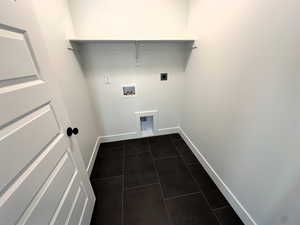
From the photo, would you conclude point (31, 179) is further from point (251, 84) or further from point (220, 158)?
point (220, 158)

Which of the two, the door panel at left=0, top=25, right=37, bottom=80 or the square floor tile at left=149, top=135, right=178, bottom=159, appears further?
the square floor tile at left=149, top=135, right=178, bottom=159

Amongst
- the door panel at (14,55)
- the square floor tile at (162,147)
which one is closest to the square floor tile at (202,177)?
the square floor tile at (162,147)

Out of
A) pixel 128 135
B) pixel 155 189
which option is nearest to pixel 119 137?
pixel 128 135

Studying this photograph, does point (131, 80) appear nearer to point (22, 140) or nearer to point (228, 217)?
point (22, 140)

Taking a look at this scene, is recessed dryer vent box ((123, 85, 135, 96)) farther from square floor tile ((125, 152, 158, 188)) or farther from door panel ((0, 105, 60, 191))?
door panel ((0, 105, 60, 191))

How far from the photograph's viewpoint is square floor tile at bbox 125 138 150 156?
7.21ft

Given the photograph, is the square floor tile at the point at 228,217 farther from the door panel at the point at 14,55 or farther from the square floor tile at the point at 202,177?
the door panel at the point at 14,55

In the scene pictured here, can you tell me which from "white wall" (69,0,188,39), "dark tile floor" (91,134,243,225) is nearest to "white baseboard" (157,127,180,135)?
"dark tile floor" (91,134,243,225)

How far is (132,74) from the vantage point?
6.77 ft

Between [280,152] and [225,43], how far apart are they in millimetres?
999

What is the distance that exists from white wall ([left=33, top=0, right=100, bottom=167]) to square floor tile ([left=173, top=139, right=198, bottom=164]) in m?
1.42

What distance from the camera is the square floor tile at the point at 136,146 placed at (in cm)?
220

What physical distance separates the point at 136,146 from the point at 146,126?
0.48m

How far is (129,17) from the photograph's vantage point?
1766mm
